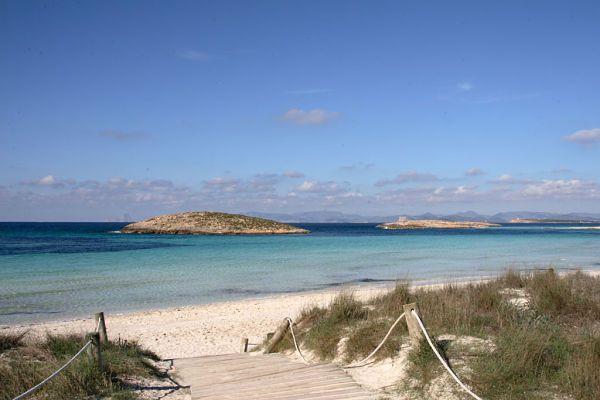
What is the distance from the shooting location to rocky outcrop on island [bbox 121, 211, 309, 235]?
78.4 metres

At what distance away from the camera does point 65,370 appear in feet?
21.2

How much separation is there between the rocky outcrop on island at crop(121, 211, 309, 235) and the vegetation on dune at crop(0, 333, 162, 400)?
229ft

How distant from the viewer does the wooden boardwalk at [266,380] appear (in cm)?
646

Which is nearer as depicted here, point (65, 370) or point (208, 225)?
point (65, 370)

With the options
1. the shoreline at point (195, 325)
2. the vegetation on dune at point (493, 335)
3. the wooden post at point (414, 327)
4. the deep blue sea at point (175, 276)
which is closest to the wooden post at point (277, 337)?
the vegetation on dune at point (493, 335)

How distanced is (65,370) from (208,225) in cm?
7450

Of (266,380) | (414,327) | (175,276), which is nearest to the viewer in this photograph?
(414,327)

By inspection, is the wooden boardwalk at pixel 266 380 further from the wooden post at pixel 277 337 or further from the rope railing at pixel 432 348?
the wooden post at pixel 277 337

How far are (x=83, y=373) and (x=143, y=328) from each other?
25.8 ft

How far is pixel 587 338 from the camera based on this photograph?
6.41 meters

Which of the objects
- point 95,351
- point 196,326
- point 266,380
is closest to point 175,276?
point 196,326

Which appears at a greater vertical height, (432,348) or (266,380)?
(432,348)

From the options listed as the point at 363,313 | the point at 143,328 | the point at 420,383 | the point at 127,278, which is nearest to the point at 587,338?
the point at 420,383

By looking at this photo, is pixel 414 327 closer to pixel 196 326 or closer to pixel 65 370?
pixel 65 370
